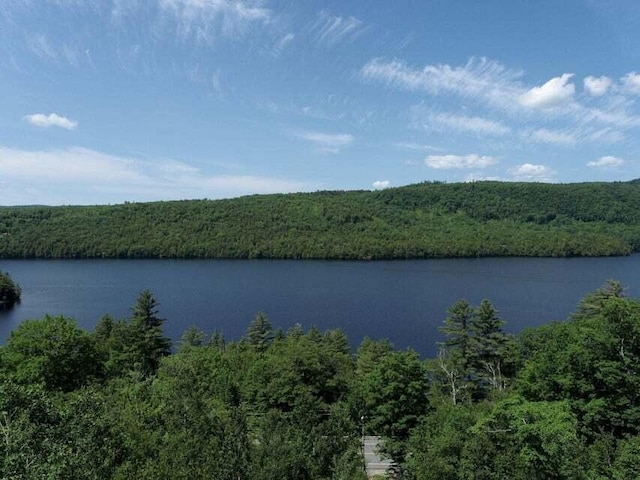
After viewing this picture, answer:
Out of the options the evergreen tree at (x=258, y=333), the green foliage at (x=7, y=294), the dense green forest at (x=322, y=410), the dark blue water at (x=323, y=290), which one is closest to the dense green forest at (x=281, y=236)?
the dark blue water at (x=323, y=290)

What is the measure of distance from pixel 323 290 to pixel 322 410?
231ft

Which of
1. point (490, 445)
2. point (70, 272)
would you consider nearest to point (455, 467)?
point (490, 445)

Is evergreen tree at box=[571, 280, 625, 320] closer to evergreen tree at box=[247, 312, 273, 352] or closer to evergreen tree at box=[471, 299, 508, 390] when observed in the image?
evergreen tree at box=[471, 299, 508, 390]

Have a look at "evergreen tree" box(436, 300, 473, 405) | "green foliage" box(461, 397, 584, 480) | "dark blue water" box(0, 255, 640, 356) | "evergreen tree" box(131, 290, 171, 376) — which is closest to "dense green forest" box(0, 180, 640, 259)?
"dark blue water" box(0, 255, 640, 356)

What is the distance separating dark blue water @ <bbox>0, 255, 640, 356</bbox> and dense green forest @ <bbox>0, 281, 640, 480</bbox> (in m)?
26.6

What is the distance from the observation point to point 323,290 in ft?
317

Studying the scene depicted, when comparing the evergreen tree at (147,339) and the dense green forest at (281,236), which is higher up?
the dense green forest at (281,236)

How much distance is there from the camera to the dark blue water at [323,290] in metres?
69.1

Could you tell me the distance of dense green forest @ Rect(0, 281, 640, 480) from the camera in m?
10.1

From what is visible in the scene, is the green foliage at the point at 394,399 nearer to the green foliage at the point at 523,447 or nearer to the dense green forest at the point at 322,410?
the dense green forest at the point at 322,410

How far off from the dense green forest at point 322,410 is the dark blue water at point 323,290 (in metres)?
26.6

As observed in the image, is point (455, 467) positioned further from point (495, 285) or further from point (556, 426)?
point (495, 285)

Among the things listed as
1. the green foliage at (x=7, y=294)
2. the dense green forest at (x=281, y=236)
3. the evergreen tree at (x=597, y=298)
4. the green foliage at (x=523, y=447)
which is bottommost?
the green foliage at (x=7, y=294)

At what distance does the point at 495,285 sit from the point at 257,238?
299 feet
